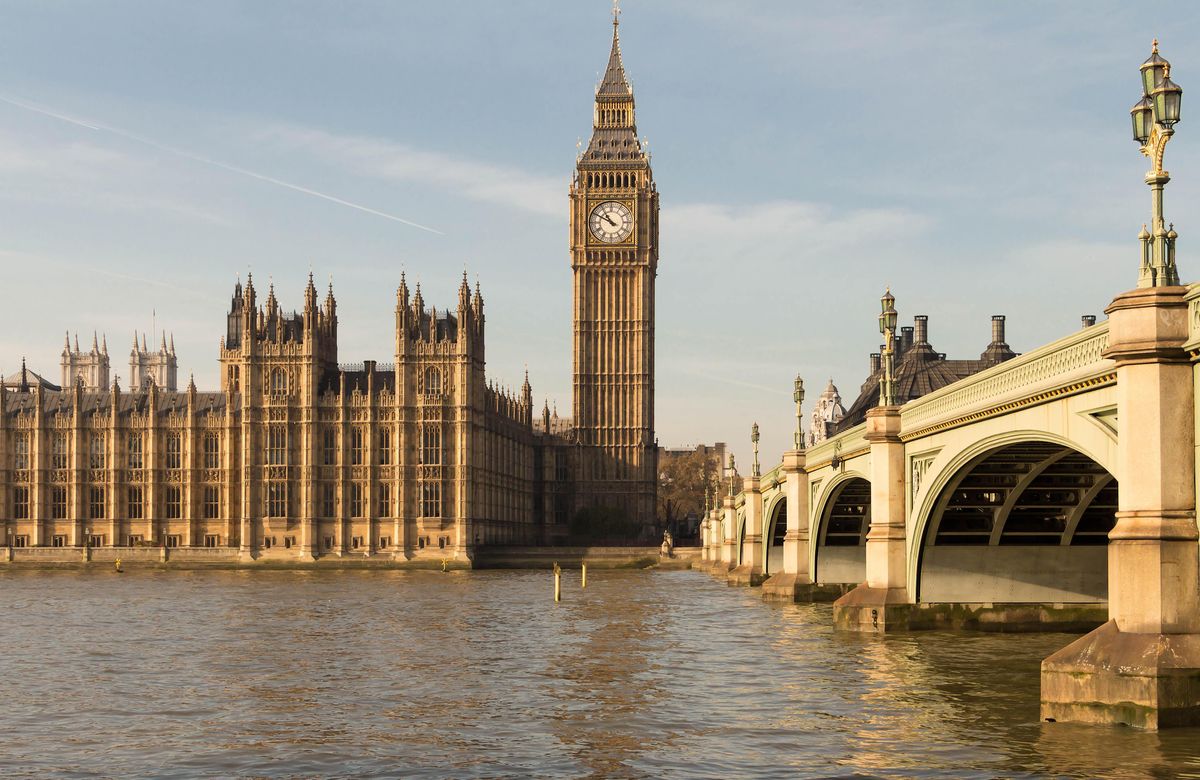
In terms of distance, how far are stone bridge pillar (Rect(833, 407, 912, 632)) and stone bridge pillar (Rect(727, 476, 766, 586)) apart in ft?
128

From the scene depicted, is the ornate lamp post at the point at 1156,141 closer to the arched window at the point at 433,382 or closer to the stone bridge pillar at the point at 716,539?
the stone bridge pillar at the point at 716,539

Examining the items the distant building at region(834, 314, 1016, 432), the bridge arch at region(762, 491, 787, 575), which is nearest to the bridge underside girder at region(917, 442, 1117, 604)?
the bridge arch at region(762, 491, 787, 575)

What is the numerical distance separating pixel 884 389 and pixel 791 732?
64.3ft

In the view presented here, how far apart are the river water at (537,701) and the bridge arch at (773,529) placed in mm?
18766

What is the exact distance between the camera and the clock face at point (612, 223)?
526ft

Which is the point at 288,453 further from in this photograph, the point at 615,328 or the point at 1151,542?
the point at 1151,542

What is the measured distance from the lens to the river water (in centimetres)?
2298

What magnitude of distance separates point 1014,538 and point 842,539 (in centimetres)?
2533

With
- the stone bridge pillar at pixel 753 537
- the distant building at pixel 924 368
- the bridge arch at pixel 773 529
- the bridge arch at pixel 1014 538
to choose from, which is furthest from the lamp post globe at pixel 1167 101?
the distant building at pixel 924 368

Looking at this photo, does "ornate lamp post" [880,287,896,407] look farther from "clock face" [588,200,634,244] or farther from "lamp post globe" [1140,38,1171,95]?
"clock face" [588,200,634,244]

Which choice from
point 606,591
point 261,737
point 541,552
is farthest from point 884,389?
point 541,552

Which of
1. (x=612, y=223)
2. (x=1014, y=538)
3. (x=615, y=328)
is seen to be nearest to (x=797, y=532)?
(x=1014, y=538)

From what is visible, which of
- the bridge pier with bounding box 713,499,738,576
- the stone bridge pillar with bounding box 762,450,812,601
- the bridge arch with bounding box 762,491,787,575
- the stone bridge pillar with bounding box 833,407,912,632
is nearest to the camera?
the stone bridge pillar with bounding box 833,407,912,632

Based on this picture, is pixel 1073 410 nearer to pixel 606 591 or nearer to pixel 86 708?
pixel 86 708
